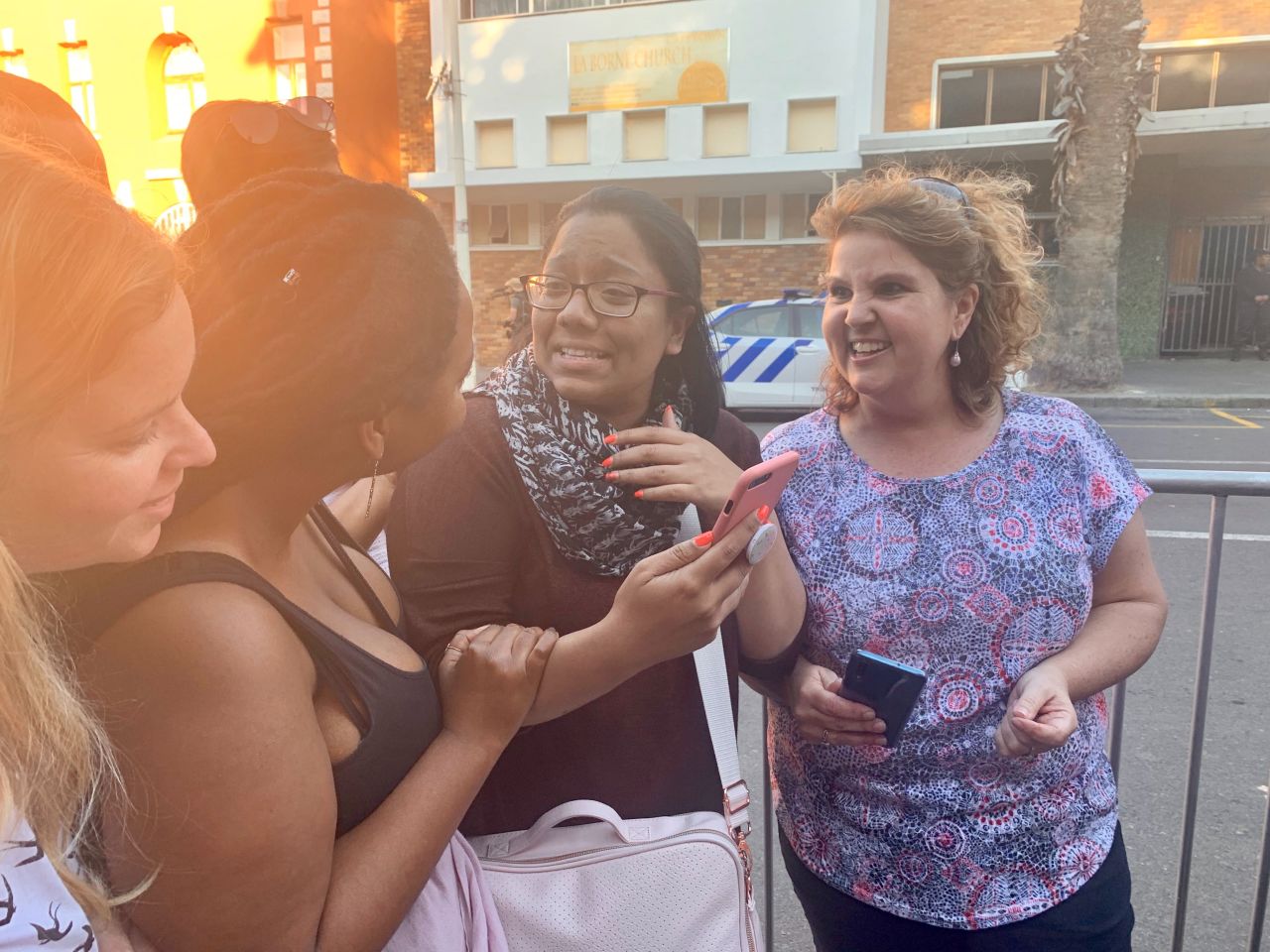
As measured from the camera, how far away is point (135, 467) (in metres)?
0.82

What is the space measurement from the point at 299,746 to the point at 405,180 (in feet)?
73.9

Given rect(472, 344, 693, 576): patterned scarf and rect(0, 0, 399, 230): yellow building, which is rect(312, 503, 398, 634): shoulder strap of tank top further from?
rect(0, 0, 399, 230): yellow building

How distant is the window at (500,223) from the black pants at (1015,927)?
2051cm

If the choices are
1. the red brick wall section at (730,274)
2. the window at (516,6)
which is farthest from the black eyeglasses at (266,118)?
the window at (516,6)

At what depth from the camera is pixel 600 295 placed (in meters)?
1.56

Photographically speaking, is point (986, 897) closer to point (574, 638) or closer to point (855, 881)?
point (855, 881)

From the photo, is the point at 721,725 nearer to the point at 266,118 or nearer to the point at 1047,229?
the point at 266,118

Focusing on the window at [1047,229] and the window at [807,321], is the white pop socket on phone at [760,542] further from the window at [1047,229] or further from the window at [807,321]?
the window at [1047,229]

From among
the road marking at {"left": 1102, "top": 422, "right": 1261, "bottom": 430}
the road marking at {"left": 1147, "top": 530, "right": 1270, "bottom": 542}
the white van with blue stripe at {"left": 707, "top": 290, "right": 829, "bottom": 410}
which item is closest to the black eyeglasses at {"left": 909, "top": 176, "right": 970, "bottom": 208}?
the road marking at {"left": 1147, "top": 530, "right": 1270, "bottom": 542}

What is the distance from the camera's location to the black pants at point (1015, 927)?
159 centimetres

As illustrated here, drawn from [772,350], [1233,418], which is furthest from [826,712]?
[1233,418]

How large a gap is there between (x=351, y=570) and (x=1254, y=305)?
19879 mm

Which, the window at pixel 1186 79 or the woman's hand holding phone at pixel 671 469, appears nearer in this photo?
the woman's hand holding phone at pixel 671 469

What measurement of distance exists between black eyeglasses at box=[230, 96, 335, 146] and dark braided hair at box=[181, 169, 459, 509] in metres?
0.20
